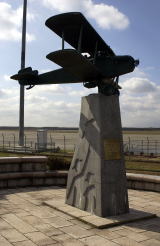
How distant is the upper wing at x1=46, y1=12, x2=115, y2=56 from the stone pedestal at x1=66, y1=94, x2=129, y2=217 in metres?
1.33

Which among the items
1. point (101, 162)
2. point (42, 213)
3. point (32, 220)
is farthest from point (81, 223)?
point (101, 162)

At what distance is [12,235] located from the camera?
6.63 m

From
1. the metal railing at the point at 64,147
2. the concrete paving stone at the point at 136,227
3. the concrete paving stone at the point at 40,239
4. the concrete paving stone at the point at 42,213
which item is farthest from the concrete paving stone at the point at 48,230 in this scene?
the metal railing at the point at 64,147

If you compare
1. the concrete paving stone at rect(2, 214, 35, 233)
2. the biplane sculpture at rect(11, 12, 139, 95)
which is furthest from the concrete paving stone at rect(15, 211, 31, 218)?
the biplane sculpture at rect(11, 12, 139, 95)

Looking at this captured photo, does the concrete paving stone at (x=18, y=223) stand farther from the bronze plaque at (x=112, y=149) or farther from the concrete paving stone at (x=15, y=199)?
the bronze plaque at (x=112, y=149)

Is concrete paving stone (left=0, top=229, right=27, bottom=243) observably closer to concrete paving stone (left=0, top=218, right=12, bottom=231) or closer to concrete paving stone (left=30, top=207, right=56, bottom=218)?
concrete paving stone (left=0, top=218, right=12, bottom=231)

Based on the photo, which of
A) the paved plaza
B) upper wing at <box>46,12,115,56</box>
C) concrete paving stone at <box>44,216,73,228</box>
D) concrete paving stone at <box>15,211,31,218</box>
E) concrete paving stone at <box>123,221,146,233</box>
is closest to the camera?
the paved plaza

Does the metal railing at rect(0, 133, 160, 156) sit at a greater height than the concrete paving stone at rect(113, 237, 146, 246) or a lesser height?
greater

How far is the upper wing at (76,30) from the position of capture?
758 centimetres

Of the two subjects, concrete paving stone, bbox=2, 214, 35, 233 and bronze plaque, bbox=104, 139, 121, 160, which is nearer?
concrete paving stone, bbox=2, 214, 35, 233

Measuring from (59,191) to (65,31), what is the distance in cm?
561

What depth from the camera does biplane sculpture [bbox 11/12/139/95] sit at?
7533 mm

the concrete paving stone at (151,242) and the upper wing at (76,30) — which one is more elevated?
the upper wing at (76,30)

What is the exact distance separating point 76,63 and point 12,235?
12.9ft
